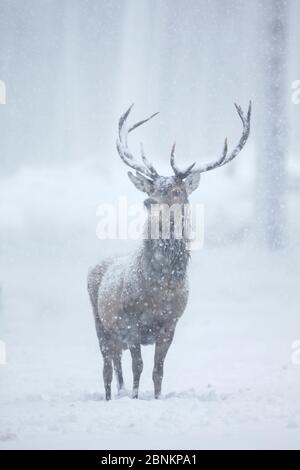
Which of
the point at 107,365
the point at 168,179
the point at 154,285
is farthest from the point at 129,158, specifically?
the point at 107,365

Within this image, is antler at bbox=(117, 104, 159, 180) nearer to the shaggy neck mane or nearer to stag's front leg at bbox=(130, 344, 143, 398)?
the shaggy neck mane

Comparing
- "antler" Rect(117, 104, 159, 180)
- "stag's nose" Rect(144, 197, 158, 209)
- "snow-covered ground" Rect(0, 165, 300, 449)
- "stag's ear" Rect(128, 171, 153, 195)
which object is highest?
"antler" Rect(117, 104, 159, 180)

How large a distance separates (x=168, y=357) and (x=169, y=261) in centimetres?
237

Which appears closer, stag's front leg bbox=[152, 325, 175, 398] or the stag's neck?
the stag's neck

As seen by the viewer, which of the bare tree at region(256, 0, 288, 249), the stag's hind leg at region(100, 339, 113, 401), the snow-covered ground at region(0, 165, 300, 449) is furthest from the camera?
the bare tree at region(256, 0, 288, 249)

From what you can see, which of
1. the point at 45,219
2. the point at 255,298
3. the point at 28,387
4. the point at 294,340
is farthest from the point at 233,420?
the point at 45,219

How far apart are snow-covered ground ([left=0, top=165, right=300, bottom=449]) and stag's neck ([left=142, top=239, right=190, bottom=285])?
2.80 ft

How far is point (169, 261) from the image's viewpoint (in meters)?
4.45

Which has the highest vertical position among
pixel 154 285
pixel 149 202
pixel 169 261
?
pixel 149 202

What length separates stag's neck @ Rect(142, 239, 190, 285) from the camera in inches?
175

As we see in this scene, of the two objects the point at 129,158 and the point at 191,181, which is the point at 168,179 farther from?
the point at 129,158

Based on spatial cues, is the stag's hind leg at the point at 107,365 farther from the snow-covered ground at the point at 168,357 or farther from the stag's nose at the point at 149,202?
the stag's nose at the point at 149,202

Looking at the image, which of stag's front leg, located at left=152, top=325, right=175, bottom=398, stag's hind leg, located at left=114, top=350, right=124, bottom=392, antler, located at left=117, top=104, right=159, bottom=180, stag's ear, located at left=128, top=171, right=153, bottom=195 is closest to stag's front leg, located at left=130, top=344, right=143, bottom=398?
stag's front leg, located at left=152, top=325, right=175, bottom=398
